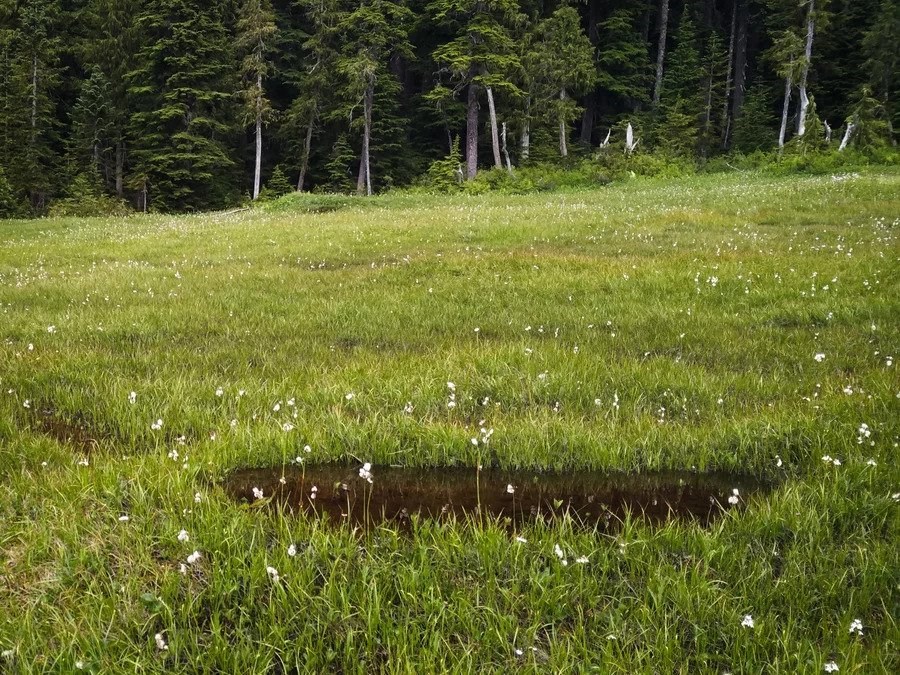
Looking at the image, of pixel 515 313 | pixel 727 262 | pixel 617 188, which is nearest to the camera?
pixel 515 313

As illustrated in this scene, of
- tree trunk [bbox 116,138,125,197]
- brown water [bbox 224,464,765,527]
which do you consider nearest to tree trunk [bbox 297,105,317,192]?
tree trunk [bbox 116,138,125,197]

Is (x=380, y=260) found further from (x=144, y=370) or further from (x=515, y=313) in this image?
(x=144, y=370)

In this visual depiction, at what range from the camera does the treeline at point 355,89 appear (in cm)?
3928

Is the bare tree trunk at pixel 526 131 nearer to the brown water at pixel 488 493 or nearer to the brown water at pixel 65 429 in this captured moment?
the brown water at pixel 65 429

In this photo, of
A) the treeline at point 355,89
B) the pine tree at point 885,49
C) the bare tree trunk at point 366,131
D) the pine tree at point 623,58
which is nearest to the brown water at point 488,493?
the treeline at point 355,89

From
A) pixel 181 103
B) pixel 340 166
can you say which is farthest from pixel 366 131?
pixel 181 103

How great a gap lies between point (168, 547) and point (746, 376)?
15.1 ft

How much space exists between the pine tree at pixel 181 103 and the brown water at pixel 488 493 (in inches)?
1715

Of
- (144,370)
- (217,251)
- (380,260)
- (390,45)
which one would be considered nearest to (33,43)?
(390,45)

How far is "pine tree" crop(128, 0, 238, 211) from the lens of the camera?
1641 inches

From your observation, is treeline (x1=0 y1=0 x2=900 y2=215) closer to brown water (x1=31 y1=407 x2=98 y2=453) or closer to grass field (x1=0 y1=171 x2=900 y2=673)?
grass field (x1=0 y1=171 x2=900 y2=673)

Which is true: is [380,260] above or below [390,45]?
below

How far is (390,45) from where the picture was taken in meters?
47.8

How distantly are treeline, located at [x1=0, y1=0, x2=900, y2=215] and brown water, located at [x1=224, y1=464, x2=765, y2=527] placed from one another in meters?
35.1
